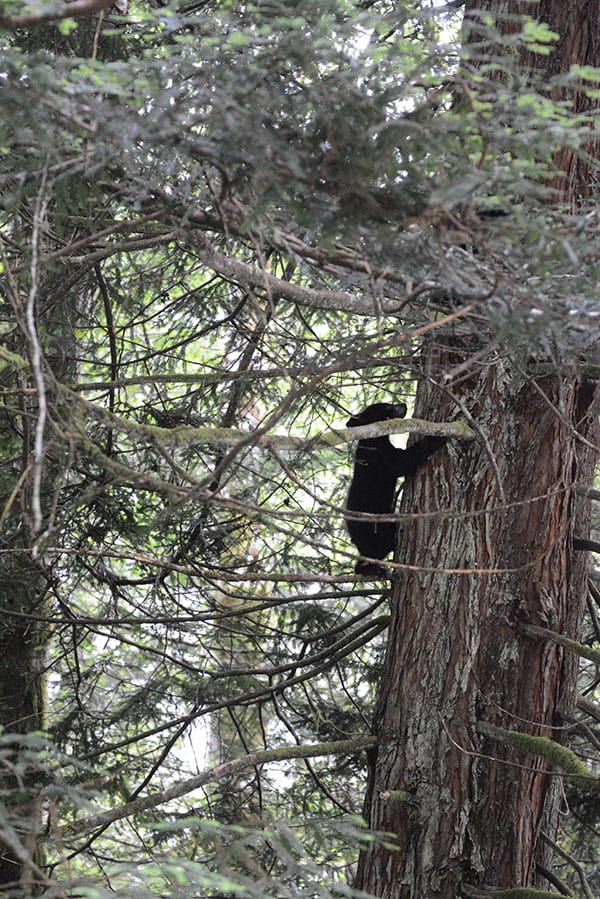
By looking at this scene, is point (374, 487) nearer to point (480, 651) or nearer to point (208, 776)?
point (480, 651)

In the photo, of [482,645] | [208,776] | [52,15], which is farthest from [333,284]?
[208,776]

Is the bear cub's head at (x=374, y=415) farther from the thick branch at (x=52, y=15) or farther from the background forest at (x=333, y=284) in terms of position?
the thick branch at (x=52, y=15)

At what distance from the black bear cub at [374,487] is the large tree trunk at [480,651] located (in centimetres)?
57

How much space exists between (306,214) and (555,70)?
2196 millimetres

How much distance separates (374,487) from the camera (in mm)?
5102

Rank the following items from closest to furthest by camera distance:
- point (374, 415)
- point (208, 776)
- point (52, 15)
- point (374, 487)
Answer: point (52, 15) < point (208, 776) < point (374, 487) < point (374, 415)

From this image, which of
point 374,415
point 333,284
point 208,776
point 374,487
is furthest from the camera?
point 374,415

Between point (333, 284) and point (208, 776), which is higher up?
point (333, 284)

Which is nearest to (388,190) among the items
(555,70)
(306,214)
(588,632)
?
(306,214)

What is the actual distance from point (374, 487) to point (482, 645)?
151cm

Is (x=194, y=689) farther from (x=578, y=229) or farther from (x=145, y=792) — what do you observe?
(x=578, y=229)

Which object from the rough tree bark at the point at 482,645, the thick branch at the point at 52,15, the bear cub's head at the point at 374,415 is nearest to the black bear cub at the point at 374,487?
the bear cub's head at the point at 374,415

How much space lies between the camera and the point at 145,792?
774 cm

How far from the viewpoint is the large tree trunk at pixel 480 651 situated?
3.60m
